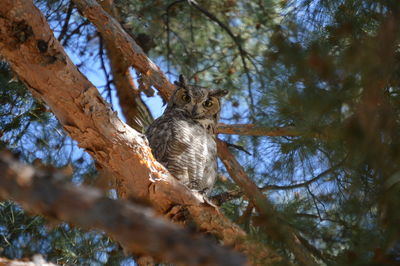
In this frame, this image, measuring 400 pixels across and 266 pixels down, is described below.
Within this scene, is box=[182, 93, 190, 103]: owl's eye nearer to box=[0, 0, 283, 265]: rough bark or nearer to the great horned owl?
the great horned owl

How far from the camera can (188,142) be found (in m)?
3.21

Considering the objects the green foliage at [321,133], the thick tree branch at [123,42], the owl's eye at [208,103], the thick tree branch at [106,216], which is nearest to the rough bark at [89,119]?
the green foliage at [321,133]

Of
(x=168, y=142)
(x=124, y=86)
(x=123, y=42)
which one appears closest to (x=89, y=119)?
(x=168, y=142)

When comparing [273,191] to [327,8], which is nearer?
[327,8]

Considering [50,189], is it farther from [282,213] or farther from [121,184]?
[121,184]

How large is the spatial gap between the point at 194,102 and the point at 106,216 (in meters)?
2.68

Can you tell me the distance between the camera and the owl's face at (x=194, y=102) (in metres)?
3.59

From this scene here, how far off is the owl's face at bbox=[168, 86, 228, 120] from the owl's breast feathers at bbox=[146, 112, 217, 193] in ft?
0.90

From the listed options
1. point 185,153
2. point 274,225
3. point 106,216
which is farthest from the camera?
point 185,153

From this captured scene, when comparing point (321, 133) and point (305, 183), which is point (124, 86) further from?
point (321, 133)

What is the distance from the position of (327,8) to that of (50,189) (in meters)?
1.80

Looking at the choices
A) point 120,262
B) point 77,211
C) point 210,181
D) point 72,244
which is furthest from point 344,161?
point 72,244

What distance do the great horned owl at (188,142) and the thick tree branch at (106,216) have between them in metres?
2.19

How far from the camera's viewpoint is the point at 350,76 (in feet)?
5.39
